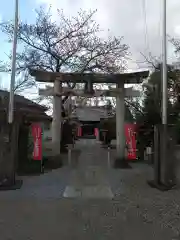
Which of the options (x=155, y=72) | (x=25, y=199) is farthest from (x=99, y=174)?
(x=155, y=72)

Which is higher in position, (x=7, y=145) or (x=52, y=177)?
(x=7, y=145)

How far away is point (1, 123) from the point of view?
1402 centimetres

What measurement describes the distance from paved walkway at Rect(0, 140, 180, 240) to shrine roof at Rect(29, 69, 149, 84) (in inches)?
334

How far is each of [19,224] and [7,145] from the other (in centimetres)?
607

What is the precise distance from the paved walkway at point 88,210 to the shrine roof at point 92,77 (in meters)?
8.47

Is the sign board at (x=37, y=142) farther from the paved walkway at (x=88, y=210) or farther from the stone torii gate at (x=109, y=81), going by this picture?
the stone torii gate at (x=109, y=81)

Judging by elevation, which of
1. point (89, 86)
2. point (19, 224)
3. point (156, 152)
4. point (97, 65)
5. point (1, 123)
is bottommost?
point (19, 224)

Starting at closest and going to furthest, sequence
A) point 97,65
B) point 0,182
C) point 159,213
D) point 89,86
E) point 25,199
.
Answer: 1. point 159,213
2. point 25,199
3. point 0,182
4. point 89,86
5. point 97,65

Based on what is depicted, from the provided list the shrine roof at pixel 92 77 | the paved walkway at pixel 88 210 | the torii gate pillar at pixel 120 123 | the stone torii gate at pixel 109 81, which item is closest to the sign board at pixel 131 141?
the stone torii gate at pixel 109 81

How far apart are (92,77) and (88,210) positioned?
1416cm

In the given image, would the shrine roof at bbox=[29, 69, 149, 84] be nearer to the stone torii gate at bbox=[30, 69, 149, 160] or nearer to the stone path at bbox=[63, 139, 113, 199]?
the stone torii gate at bbox=[30, 69, 149, 160]

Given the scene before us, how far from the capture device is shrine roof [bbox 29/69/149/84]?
22.8m

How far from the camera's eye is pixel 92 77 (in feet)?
75.6

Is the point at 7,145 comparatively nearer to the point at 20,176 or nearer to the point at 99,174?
the point at 20,176
